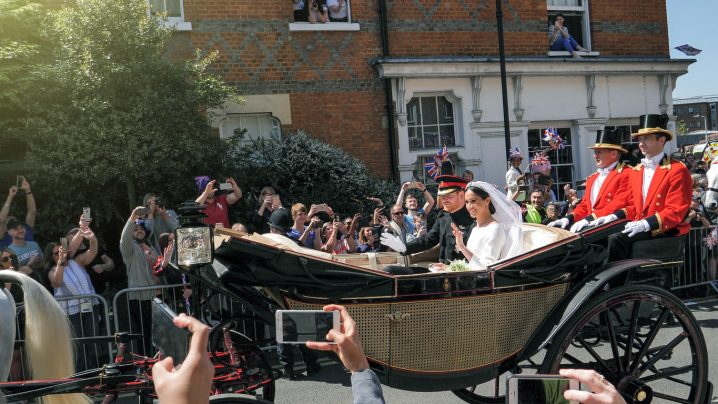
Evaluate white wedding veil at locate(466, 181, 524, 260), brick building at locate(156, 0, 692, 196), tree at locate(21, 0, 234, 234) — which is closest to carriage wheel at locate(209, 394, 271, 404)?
white wedding veil at locate(466, 181, 524, 260)

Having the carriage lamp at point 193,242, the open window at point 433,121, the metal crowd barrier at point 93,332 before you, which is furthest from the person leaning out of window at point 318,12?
the carriage lamp at point 193,242

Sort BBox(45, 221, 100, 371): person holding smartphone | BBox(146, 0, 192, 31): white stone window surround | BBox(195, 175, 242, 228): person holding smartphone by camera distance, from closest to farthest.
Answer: BBox(45, 221, 100, 371): person holding smartphone → BBox(195, 175, 242, 228): person holding smartphone → BBox(146, 0, 192, 31): white stone window surround

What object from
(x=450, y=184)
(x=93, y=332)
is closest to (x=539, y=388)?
(x=450, y=184)

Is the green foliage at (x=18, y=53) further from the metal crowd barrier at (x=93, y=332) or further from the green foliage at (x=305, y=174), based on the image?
the metal crowd barrier at (x=93, y=332)

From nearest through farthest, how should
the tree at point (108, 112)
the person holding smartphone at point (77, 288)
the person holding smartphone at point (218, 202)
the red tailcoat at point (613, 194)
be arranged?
1. the red tailcoat at point (613, 194)
2. the person holding smartphone at point (77, 288)
3. the person holding smartphone at point (218, 202)
4. the tree at point (108, 112)

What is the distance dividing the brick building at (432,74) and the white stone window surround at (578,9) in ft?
0.07

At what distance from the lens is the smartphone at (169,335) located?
105 inches

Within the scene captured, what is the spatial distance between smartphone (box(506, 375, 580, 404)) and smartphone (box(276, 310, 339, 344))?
0.74 metres

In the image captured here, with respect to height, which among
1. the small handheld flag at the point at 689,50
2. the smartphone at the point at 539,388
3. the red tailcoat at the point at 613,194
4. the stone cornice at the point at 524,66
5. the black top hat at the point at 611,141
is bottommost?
the smartphone at the point at 539,388

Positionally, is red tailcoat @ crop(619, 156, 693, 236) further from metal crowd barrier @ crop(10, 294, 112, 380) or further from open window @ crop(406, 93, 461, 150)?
open window @ crop(406, 93, 461, 150)

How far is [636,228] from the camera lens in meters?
5.21

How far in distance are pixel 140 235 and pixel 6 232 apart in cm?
175

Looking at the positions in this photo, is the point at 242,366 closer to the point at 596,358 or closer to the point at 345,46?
the point at 596,358

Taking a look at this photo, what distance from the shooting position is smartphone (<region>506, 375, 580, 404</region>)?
4.80 feet
